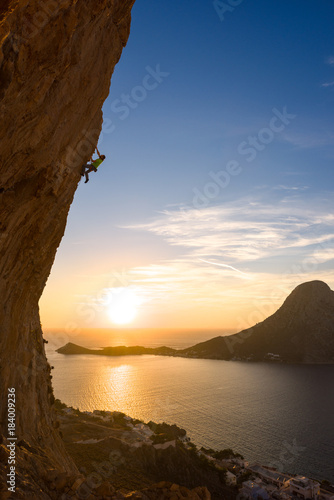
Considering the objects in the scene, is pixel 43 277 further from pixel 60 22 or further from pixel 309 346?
pixel 309 346

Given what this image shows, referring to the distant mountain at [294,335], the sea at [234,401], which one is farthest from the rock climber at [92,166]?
the distant mountain at [294,335]

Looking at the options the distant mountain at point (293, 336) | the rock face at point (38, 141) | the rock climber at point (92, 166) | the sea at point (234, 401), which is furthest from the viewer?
the distant mountain at point (293, 336)

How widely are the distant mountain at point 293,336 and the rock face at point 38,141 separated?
14171cm

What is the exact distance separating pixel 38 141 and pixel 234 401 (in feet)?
275

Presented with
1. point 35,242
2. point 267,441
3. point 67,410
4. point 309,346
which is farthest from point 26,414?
point 309,346

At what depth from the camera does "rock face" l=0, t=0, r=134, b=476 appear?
7504 mm

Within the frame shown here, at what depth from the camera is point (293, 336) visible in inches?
5748

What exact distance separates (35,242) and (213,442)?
5161cm

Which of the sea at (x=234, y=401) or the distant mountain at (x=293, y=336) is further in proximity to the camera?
the distant mountain at (x=293, y=336)

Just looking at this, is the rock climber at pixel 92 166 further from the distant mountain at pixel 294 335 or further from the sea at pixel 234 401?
the distant mountain at pixel 294 335

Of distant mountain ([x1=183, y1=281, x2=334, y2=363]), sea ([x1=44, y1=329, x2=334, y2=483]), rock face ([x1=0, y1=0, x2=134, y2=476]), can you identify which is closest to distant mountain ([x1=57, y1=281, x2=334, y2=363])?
distant mountain ([x1=183, y1=281, x2=334, y2=363])

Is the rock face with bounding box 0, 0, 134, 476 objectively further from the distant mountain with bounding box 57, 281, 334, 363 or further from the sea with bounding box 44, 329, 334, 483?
the distant mountain with bounding box 57, 281, 334, 363

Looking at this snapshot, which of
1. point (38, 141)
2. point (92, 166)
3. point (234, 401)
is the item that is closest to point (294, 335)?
point (234, 401)

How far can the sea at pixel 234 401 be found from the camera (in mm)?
48438
